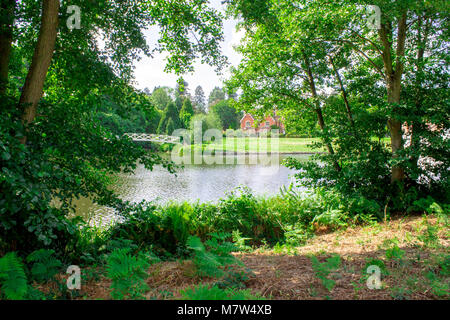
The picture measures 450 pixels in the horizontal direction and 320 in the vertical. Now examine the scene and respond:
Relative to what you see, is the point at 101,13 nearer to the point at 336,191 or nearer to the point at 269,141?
the point at 336,191

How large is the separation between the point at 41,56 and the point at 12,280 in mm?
3042

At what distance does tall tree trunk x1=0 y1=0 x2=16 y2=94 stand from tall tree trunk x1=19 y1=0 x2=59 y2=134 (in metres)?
0.34

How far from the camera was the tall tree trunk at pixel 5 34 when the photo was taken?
12.4 feet

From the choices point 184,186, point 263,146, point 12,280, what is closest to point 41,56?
point 12,280

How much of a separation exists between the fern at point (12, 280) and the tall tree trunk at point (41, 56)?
2282mm

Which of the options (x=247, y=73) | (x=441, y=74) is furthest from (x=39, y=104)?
(x=441, y=74)

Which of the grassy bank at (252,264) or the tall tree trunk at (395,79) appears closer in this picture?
the grassy bank at (252,264)

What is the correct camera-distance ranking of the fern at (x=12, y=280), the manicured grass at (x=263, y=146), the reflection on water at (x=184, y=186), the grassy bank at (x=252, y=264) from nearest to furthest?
the fern at (x=12, y=280) < the grassy bank at (x=252, y=264) < the reflection on water at (x=184, y=186) < the manicured grass at (x=263, y=146)

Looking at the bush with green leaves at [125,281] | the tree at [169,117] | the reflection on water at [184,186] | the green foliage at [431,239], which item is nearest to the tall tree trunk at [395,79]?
the green foliage at [431,239]

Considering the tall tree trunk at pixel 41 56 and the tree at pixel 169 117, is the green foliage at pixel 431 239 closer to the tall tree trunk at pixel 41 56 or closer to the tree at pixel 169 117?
the tall tree trunk at pixel 41 56

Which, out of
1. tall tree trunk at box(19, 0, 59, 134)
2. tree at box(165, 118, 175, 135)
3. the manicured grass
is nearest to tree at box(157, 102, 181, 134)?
tree at box(165, 118, 175, 135)

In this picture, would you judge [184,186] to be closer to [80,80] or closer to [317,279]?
[80,80]

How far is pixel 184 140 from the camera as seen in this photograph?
106 ft
